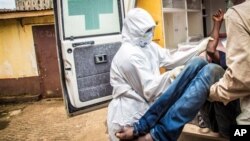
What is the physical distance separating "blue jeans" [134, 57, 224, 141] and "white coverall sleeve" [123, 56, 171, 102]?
0.40ft

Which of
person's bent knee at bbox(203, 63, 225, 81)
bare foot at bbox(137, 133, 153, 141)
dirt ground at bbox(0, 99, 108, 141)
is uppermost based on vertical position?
person's bent knee at bbox(203, 63, 225, 81)

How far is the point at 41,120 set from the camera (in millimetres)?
4777

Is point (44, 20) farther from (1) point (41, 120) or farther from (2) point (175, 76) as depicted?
(2) point (175, 76)

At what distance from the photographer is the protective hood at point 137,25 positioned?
7.57ft

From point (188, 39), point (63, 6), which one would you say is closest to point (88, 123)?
point (188, 39)

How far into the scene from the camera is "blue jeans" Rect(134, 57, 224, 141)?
1.88m

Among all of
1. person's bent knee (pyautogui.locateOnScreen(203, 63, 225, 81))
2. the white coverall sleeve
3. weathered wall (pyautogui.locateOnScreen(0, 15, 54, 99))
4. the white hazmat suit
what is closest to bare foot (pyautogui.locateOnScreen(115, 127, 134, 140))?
the white hazmat suit

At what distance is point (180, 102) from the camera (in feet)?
6.33

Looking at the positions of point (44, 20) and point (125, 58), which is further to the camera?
point (44, 20)

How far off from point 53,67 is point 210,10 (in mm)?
3247

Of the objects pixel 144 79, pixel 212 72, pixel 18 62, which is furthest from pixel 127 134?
pixel 18 62

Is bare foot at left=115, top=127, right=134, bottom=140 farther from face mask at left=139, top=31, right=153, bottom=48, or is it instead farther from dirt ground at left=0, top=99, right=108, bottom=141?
dirt ground at left=0, top=99, right=108, bottom=141

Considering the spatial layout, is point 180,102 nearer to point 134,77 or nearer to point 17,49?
point 134,77

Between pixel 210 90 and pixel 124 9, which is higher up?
pixel 124 9
